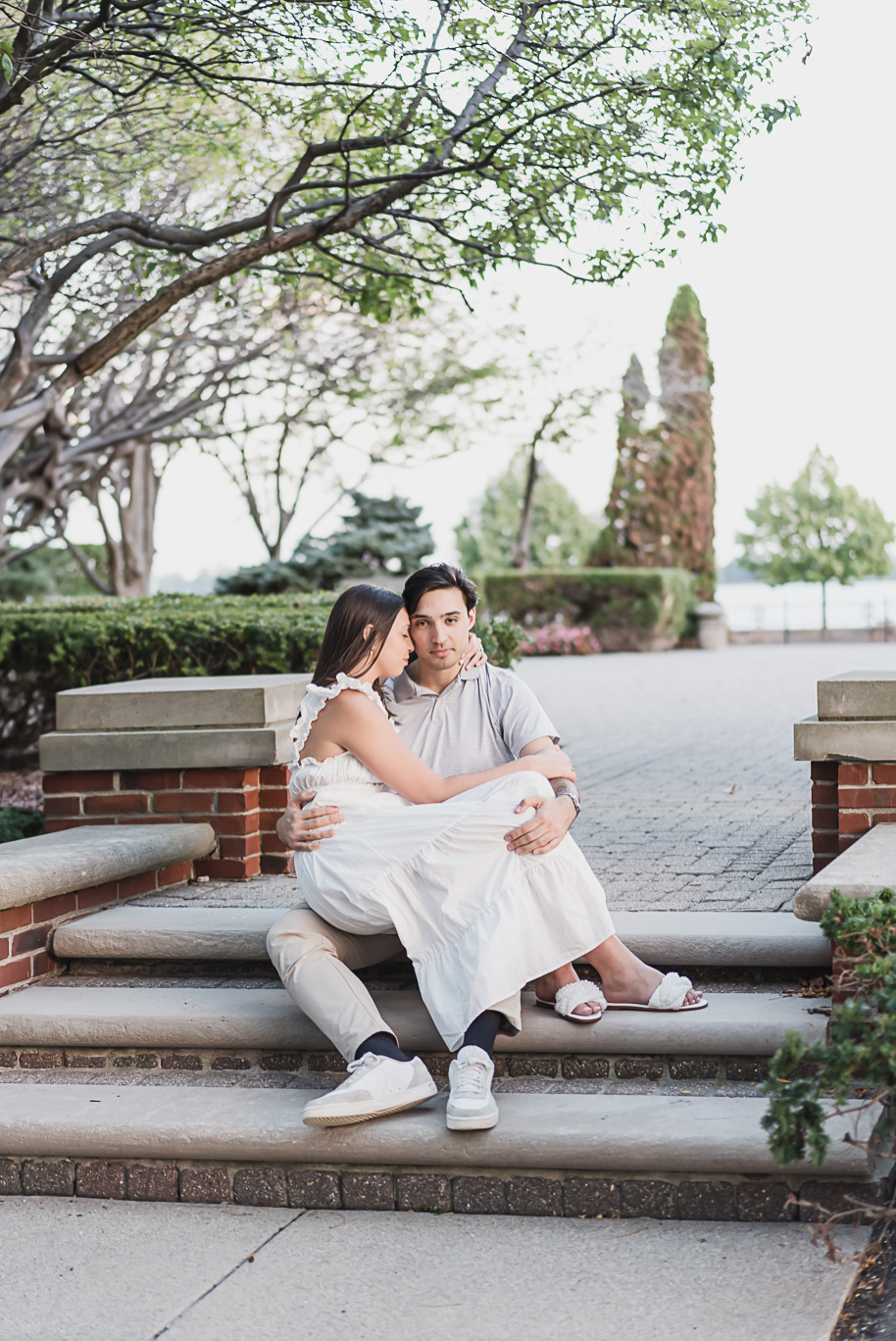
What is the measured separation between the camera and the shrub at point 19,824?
5523 millimetres

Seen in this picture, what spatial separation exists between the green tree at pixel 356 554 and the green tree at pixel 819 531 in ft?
136

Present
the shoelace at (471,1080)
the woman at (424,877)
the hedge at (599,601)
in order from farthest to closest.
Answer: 1. the hedge at (599,601)
2. the woman at (424,877)
3. the shoelace at (471,1080)

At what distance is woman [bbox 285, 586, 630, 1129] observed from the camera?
329cm

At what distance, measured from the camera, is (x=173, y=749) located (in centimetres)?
496

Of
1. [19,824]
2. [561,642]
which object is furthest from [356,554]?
[19,824]

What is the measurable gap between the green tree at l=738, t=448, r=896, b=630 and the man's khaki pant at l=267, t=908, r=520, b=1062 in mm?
55966

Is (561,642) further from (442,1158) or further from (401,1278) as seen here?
(401,1278)

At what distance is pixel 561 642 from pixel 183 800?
19564 mm

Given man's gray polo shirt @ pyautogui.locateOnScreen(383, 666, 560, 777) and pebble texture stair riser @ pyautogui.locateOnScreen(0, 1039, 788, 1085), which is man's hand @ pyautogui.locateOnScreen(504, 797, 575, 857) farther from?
pebble texture stair riser @ pyautogui.locateOnScreen(0, 1039, 788, 1085)

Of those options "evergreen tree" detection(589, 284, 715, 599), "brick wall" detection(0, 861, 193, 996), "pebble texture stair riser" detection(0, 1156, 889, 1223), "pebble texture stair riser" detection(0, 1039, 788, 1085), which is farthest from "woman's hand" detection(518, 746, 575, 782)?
"evergreen tree" detection(589, 284, 715, 599)

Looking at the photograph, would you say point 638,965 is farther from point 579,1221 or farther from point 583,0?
point 583,0

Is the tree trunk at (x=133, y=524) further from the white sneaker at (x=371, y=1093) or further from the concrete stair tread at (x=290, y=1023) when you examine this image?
the white sneaker at (x=371, y=1093)

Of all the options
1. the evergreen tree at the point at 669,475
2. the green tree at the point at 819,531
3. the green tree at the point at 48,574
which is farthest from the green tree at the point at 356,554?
the green tree at the point at 819,531

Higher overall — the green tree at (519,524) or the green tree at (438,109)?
the green tree at (519,524)
